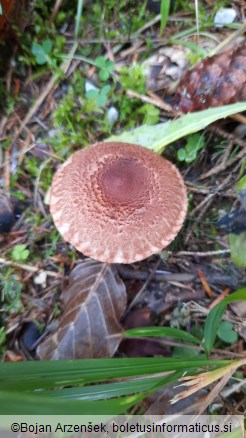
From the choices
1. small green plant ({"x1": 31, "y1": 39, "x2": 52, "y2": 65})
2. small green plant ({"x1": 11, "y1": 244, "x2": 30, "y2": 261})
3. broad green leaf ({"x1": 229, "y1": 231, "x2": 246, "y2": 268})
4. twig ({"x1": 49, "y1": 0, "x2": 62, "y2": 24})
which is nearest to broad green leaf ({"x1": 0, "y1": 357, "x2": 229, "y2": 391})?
broad green leaf ({"x1": 229, "y1": 231, "x2": 246, "y2": 268})

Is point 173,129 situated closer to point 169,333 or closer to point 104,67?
point 104,67

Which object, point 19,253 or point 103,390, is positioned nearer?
point 103,390

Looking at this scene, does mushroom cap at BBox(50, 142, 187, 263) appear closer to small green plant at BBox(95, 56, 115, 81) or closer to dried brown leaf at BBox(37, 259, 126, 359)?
dried brown leaf at BBox(37, 259, 126, 359)

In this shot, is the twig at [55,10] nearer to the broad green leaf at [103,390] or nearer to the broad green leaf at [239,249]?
the broad green leaf at [239,249]

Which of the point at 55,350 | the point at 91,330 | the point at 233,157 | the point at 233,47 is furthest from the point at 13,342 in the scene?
the point at 233,47

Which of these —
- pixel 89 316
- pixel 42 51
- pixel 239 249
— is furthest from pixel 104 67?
pixel 89 316
